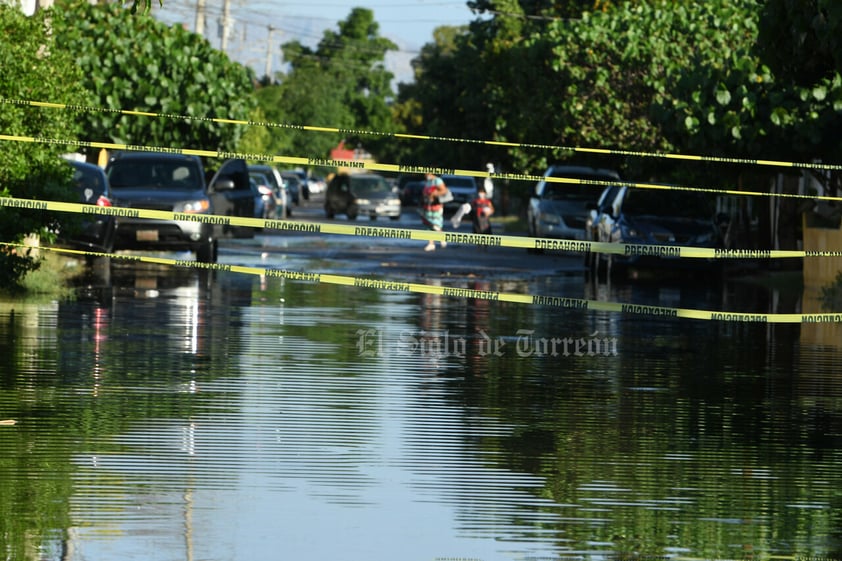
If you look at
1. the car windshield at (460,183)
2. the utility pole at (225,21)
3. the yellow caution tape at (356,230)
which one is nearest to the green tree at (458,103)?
the car windshield at (460,183)

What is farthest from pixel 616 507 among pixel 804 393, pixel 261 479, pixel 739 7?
pixel 739 7

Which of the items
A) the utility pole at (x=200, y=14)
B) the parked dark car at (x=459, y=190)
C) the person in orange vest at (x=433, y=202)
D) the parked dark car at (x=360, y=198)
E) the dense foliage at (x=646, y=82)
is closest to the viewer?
the dense foliage at (x=646, y=82)

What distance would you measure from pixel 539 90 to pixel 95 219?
1126 inches

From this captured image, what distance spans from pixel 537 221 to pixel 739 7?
11550 mm

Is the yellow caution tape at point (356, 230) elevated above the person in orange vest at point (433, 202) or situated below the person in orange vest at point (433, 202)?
below

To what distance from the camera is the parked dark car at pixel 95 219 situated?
76.9 ft

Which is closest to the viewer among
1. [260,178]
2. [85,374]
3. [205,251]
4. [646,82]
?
[85,374]

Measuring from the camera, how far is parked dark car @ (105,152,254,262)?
87.1 feet

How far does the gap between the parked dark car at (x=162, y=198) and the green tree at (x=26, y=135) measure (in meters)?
5.21

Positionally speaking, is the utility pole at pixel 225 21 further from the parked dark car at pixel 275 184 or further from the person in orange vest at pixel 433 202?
the person in orange vest at pixel 433 202

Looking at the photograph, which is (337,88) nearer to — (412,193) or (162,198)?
(412,193)

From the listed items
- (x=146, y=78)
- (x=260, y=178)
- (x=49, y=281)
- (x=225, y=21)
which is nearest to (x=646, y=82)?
(x=260, y=178)

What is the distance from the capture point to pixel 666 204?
27.3 meters

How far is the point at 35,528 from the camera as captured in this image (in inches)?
298
